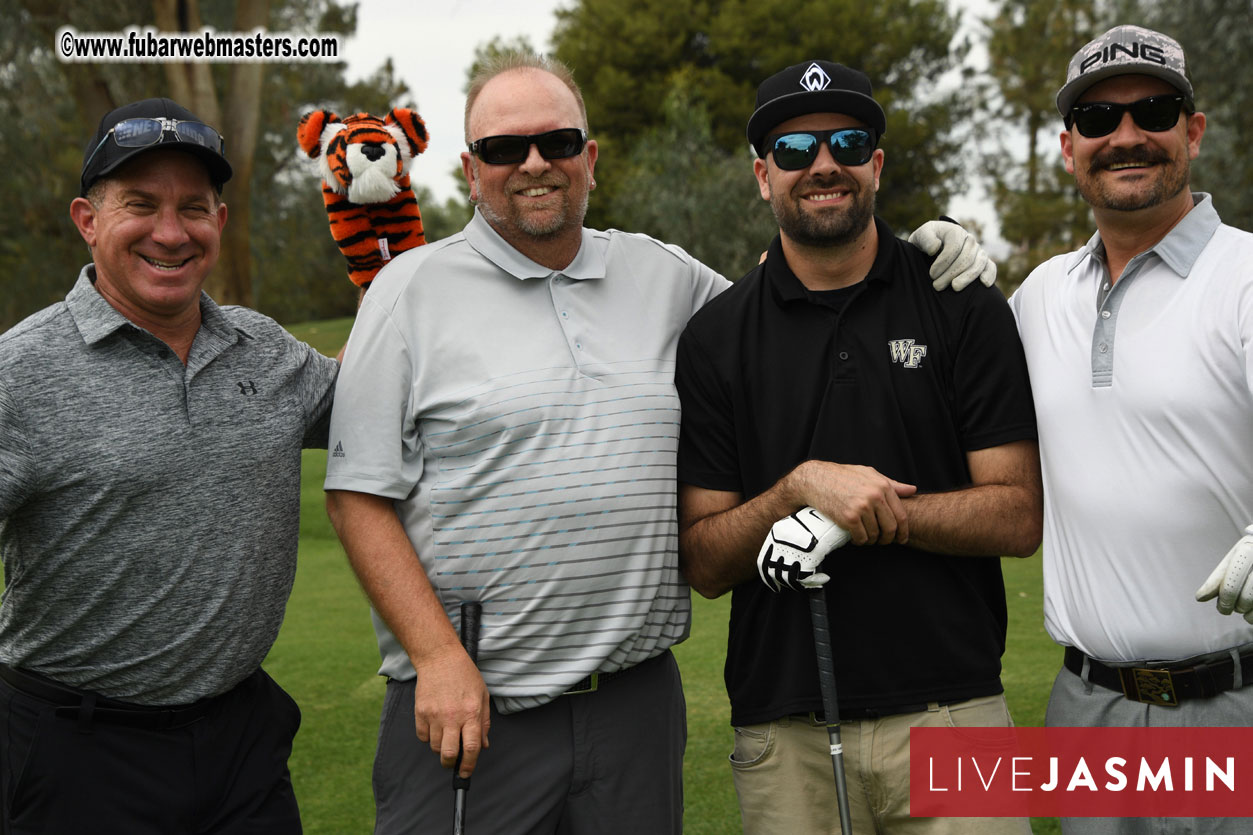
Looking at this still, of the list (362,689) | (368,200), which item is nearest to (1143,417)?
(368,200)

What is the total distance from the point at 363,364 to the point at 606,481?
Result: 694 millimetres

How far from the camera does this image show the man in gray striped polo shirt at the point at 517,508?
3035 millimetres

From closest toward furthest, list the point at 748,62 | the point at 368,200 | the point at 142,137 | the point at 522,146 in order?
the point at 142,137
the point at 522,146
the point at 368,200
the point at 748,62

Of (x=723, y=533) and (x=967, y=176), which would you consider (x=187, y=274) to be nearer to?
(x=723, y=533)

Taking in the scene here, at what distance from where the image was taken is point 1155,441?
2879mm

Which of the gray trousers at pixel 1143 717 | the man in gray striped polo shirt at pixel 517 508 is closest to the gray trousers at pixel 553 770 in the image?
the man in gray striped polo shirt at pixel 517 508

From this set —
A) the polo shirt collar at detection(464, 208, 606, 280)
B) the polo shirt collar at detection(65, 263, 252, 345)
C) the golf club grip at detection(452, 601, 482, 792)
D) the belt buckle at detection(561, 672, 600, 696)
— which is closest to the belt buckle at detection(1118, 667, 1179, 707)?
the belt buckle at detection(561, 672, 600, 696)

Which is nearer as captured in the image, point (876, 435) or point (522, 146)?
point (876, 435)

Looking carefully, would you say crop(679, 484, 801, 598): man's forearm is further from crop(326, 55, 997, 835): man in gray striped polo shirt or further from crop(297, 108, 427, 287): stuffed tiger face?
crop(297, 108, 427, 287): stuffed tiger face

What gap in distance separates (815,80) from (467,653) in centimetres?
175

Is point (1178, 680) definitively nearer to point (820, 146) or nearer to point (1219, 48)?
point (820, 146)

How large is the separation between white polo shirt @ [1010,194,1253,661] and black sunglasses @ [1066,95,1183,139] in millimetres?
236

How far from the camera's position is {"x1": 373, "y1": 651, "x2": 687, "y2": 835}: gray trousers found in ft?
10.2

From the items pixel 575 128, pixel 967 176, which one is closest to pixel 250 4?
pixel 575 128
